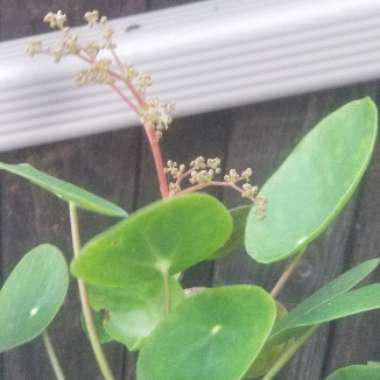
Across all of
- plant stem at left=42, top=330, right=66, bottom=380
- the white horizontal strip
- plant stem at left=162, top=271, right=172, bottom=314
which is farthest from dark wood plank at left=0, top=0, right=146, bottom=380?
plant stem at left=162, top=271, right=172, bottom=314

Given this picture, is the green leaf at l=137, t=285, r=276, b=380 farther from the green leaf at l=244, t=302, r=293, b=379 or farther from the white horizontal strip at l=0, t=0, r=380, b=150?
the white horizontal strip at l=0, t=0, r=380, b=150

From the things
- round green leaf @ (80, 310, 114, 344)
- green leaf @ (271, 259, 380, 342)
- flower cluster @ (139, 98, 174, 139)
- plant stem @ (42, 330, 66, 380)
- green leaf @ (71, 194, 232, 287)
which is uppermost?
flower cluster @ (139, 98, 174, 139)

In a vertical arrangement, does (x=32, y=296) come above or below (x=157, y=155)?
below

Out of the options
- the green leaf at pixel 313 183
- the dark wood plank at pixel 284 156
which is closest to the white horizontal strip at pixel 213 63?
the dark wood plank at pixel 284 156

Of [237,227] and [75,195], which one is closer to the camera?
[75,195]

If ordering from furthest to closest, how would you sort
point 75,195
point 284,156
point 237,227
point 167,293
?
1. point 284,156
2. point 237,227
3. point 167,293
4. point 75,195

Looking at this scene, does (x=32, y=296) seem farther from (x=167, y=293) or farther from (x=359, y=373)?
(x=359, y=373)

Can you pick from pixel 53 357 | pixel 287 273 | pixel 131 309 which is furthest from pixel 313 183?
pixel 53 357
